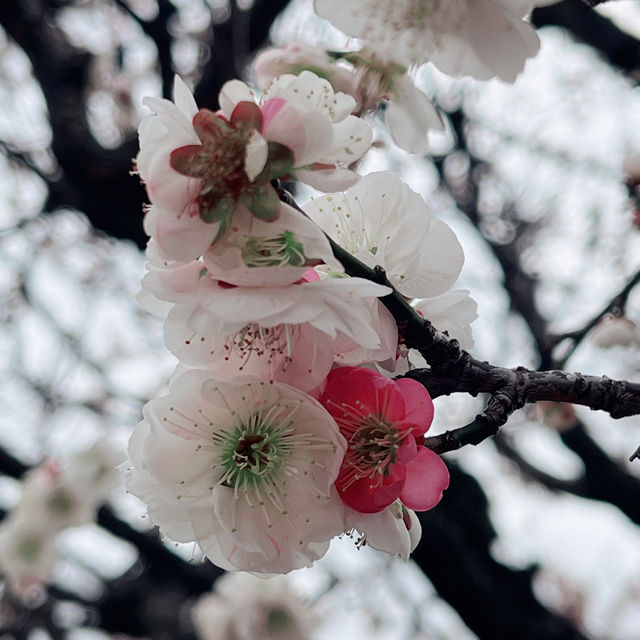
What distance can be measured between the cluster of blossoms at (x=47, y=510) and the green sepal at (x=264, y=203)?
8.59 ft

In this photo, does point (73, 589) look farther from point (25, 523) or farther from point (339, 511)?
point (339, 511)

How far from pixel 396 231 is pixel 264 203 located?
0.70 ft

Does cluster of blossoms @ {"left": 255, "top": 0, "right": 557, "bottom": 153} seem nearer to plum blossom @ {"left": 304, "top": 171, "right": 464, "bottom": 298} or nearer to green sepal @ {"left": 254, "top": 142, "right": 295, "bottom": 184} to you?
plum blossom @ {"left": 304, "top": 171, "right": 464, "bottom": 298}

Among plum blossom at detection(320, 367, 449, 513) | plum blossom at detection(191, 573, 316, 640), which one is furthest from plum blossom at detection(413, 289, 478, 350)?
plum blossom at detection(191, 573, 316, 640)

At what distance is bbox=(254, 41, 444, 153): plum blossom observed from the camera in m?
0.90

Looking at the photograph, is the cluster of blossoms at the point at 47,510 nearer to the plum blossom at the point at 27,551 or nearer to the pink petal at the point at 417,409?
the plum blossom at the point at 27,551

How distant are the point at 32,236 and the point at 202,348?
10.3 ft

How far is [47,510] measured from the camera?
9.35 ft

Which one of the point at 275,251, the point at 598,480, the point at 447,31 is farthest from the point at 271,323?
the point at 598,480

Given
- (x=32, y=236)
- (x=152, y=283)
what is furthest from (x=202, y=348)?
(x=32, y=236)

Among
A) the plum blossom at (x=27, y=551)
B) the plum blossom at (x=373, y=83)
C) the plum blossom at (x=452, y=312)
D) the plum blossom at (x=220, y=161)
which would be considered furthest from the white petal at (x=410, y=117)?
the plum blossom at (x=27, y=551)

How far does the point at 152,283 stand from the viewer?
0.50 metres

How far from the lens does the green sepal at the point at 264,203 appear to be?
1.61 feet

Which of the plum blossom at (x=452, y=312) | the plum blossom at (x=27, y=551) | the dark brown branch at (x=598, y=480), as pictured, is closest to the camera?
the plum blossom at (x=452, y=312)
